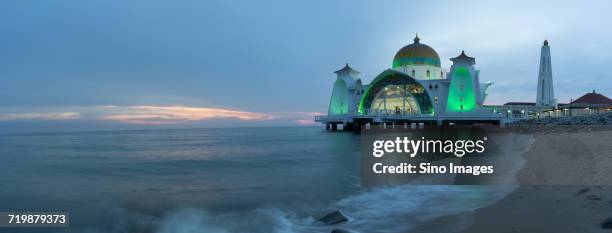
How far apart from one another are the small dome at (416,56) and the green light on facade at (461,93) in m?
9.74

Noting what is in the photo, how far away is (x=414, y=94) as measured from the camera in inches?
2251

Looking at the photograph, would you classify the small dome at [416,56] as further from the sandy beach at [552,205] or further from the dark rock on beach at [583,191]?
the dark rock on beach at [583,191]

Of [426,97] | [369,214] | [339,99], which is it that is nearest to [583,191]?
[369,214]

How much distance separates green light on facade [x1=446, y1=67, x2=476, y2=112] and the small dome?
384 inches

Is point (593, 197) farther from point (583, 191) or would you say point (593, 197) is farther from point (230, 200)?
point (230, 200)

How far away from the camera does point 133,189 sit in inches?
541

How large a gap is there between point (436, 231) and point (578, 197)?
115 inches

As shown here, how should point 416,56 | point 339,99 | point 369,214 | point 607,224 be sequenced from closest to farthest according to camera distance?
point 607,224 < point 369,214 < point 416,56 < point 339,99

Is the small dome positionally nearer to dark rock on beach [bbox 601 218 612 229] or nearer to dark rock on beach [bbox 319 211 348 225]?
dark rock on beach [bbox 319 211 348 225]

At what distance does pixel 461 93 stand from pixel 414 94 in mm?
7823

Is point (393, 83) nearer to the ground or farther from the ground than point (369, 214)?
farther from the ground

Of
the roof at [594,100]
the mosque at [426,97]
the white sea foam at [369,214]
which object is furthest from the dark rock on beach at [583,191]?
the roof at [594,100]

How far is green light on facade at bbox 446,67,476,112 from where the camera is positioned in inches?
1978

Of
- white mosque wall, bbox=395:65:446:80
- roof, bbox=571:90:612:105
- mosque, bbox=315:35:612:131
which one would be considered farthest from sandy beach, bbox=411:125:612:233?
roof, bbox=571:90:612:105
